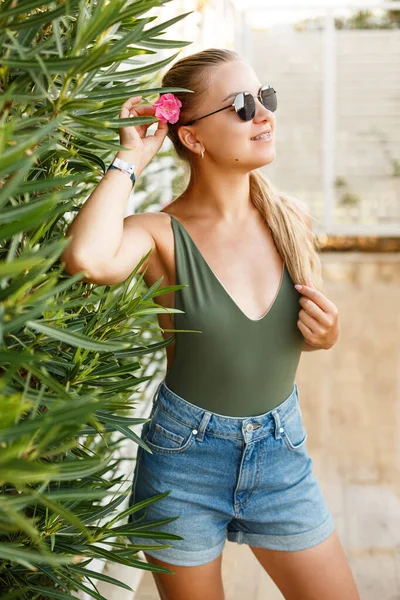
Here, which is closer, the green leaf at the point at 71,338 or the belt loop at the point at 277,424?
the green leaf at the point at 71,338

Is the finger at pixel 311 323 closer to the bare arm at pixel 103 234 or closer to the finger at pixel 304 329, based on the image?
the finger at pixel 304 329

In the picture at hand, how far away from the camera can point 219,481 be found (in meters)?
1.64

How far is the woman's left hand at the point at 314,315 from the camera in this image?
168 cm

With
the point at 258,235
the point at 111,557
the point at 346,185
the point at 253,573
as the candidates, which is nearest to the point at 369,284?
the point at 346,185

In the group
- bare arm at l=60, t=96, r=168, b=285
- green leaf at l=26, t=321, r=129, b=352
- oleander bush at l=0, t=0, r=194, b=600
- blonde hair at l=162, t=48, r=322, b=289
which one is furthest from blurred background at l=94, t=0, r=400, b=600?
green leaf at l=26, t=321, r=129, b=352

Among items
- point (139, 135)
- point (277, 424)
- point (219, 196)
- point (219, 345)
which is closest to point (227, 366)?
point (219, 345)

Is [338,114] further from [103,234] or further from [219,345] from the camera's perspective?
[103,234]

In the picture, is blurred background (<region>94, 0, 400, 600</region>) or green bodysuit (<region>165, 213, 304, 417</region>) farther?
blurred background (<region>94, 0, 400, 600</region>)

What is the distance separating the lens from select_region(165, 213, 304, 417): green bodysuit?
1637 mm

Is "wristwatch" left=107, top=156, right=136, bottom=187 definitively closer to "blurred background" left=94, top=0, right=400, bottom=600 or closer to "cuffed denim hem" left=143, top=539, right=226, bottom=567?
"cuffed denim hem" left=143, top=539, right=226, bottom=567

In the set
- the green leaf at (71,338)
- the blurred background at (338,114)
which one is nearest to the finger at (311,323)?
the green leaf at (71,338)

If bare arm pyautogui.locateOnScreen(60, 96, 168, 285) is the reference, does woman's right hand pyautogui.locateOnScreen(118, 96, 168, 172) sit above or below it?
above

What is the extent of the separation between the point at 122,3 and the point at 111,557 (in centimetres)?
90

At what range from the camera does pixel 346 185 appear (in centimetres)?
951
